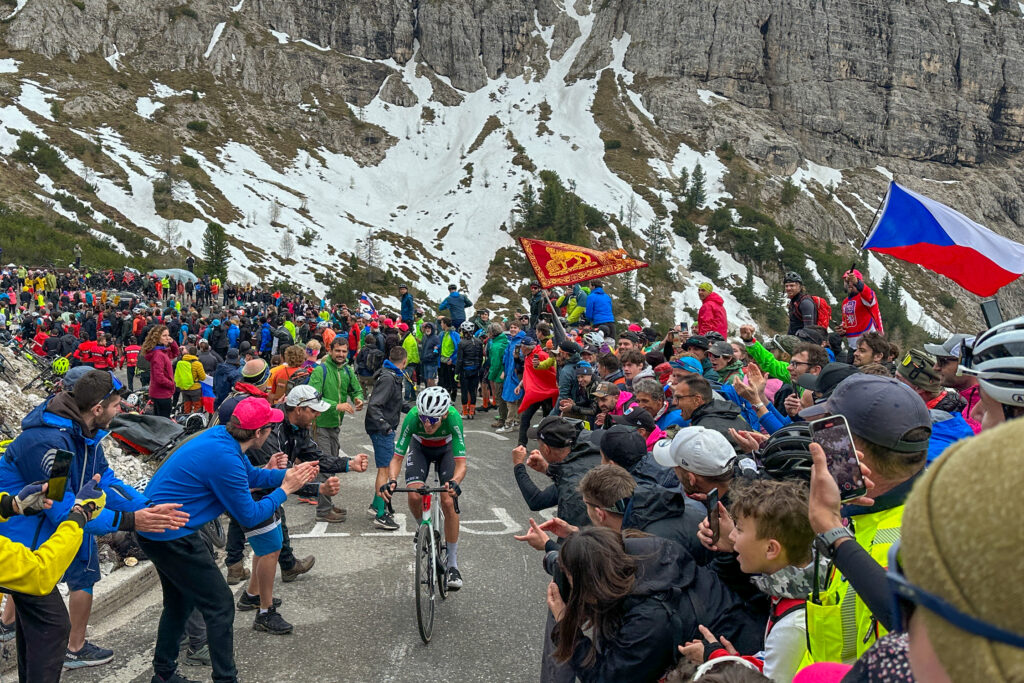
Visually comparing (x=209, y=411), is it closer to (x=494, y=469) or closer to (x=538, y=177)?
(x=494, y=469)

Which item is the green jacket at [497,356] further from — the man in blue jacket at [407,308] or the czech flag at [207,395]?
the man in blue jacket at [407,308]

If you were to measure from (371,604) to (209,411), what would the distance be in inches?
319

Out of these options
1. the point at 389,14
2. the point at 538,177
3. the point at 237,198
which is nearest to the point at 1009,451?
the point at 237,198

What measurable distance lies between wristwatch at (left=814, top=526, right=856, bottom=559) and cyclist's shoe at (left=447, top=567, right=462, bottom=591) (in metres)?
4.61

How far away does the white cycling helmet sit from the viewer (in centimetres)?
587

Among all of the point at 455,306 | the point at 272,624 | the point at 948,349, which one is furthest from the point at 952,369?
the point at 455,306

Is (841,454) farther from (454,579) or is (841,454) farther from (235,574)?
(235,574)

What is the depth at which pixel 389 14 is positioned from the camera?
4975 inches

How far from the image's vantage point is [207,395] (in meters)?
12.3

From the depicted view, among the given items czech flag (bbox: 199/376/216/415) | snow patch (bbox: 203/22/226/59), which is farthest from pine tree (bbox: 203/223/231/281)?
snow patch (bbox: 203/22/226/59)

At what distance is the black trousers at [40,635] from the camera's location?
3412mm

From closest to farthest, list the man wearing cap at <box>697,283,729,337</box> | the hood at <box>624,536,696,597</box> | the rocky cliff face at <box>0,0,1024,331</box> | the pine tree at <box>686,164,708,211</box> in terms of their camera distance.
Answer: the hood at <box>624,536,696,597</box> → the man wearing cap at <box>697,283,729,337</box> → the pine tree at <box>686,164,708,211</box> → the rocky cliff face at <box>0,0,1024,331</box>

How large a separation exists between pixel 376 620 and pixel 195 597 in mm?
1735

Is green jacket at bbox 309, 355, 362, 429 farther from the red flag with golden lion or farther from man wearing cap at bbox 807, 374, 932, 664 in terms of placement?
man wearing cap at bbox 807, 374, 932, 664
